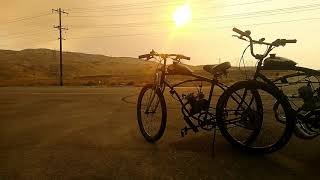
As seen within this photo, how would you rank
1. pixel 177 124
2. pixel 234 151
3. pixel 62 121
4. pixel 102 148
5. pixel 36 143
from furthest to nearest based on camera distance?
1. pixel 62 121
2. pixel 177 124
3. pixel 36 143
4. pixel 102 148
5. pixel 234 151

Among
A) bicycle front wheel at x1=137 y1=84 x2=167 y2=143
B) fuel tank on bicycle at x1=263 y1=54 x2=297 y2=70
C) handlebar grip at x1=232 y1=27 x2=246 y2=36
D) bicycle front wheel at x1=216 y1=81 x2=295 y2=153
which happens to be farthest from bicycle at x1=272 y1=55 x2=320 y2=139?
bicycle front wheel at x1=137 y1=84 x2=167 y2=143

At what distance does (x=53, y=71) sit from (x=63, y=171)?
149875mm

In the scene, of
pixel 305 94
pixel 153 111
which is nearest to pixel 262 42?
pixel 305 94

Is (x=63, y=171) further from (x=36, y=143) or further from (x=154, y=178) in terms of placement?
(x=36, y=143)

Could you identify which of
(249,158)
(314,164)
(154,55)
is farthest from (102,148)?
(314,164)

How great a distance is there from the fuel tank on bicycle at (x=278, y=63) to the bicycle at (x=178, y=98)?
0.46m

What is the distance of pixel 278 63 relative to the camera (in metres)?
5.55

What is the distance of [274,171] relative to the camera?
484cm

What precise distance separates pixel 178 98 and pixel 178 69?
0.45 m

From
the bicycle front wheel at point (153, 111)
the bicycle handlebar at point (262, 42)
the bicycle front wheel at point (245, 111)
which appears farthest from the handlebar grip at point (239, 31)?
the bicycle front wheel at point (153, 111)

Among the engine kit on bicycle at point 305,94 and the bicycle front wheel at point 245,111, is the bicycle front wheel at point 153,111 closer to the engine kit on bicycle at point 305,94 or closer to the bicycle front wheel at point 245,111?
the bicycle front wheel at point 245,111

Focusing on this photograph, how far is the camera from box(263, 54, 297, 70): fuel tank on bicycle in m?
5.55

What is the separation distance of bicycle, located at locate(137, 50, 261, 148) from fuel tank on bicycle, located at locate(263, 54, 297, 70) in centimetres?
46

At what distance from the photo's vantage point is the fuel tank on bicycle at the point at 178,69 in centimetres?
633
